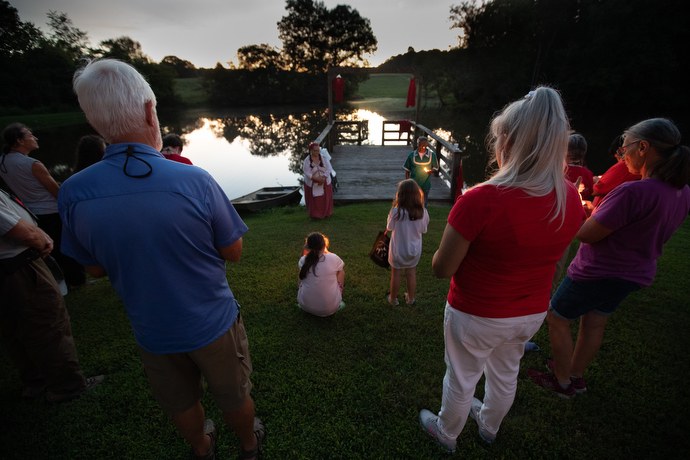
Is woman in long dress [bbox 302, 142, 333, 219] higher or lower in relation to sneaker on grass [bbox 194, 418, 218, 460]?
higher

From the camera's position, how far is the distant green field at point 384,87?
5513 cm

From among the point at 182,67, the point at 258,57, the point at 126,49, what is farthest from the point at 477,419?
the point at 182,67

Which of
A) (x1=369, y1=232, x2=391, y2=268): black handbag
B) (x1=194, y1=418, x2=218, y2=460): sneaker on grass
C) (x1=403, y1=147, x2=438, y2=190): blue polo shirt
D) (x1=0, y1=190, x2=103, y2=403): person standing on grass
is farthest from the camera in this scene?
(x1=403, y1=147, x2=438, y2=190): blue polo shirt

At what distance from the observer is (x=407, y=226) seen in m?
2.97

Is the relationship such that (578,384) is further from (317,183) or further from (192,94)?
(192,94)

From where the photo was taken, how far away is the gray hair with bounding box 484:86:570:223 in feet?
3.71

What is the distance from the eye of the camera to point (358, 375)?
242cm

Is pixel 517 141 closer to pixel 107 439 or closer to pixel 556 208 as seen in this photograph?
pixel 556 208

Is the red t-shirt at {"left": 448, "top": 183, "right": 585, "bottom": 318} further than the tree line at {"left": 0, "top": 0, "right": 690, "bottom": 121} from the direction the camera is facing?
No

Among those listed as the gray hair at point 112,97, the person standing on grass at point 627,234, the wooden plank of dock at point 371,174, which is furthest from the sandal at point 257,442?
the wooden plank of dock at point 371,174

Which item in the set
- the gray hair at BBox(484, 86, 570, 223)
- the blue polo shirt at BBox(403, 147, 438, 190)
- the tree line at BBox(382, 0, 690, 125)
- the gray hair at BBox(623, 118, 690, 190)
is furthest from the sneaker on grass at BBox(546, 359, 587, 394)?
Answer: the tree line at BBox(382, 0, 690, 125)

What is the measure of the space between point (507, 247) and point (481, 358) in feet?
2.04

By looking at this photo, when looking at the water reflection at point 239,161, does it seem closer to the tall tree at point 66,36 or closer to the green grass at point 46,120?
the green grass at point 46,120

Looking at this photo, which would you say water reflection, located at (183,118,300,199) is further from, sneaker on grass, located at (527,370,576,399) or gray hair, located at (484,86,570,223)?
gray hair, located at (484,86,570,223)
